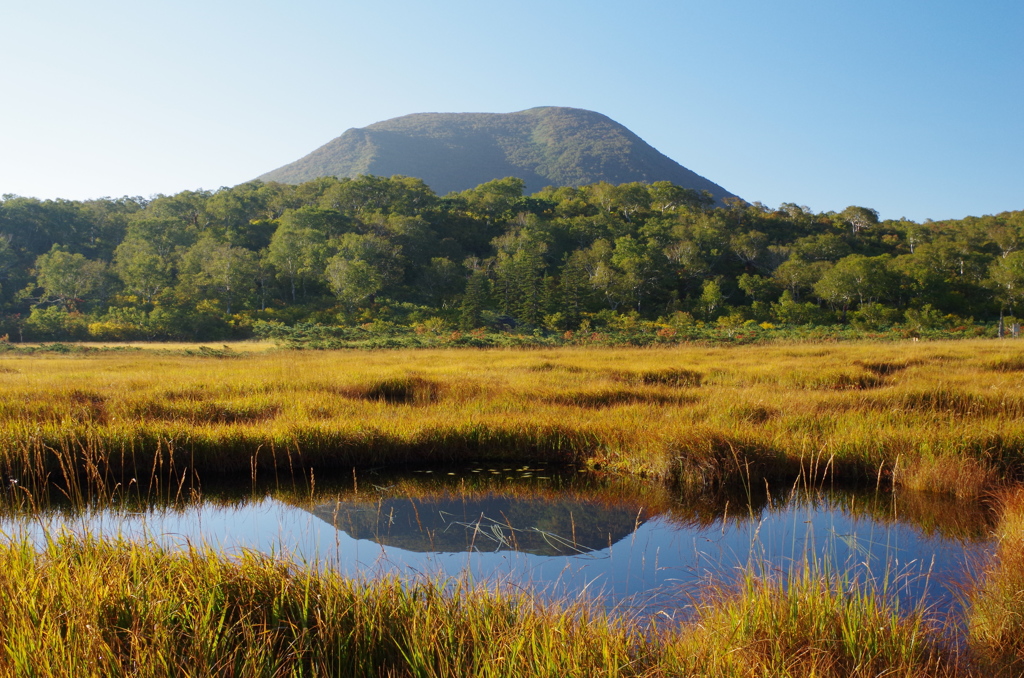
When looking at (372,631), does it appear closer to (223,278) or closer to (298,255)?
(223,278)

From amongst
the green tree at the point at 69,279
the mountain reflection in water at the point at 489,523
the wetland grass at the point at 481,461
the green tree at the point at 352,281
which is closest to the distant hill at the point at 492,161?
the green tree at the point at 352,281

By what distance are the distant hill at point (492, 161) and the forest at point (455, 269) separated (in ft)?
274

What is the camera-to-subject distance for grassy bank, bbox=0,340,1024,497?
8.79 m

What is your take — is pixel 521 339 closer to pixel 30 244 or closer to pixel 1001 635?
pixel 1001 635

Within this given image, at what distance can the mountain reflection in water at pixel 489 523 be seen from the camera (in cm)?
661

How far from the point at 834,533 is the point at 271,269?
62.7 meters

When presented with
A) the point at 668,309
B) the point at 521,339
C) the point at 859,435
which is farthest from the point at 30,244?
the point at 859,435

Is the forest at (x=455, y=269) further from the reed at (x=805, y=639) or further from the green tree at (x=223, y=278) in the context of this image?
the reed at (x=805, y=639)

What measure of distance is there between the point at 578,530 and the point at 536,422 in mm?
3891

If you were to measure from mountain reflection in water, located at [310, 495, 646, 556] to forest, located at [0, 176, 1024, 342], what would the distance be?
35.6m

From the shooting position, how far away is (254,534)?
6.93m

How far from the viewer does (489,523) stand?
24.3 ft

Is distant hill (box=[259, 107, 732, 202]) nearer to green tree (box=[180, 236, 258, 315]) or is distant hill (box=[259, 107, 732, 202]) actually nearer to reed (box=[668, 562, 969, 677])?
green tree (box=[180, 236, 258, 315])

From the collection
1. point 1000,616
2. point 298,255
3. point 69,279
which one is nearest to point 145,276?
point 69,279
